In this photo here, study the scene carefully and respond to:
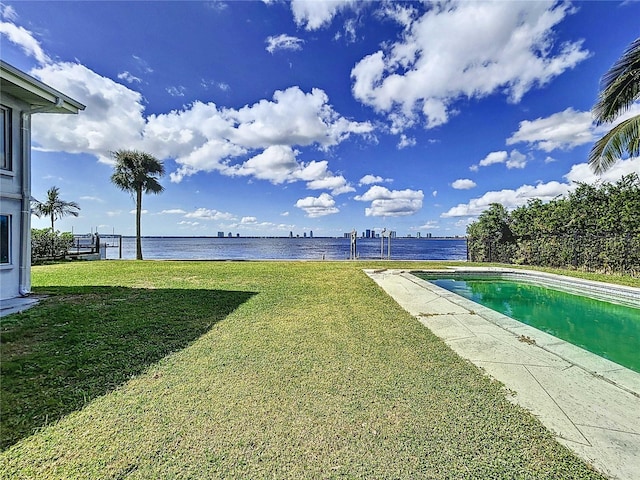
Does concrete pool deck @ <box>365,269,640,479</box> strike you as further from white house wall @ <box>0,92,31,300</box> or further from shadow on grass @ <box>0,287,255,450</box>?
white house wall @ <box>0,92,31,300</box>

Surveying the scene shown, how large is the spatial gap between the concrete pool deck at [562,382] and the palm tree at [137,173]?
17.7 metres

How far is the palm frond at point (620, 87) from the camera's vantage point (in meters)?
7.10

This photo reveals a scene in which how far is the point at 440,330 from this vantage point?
15.8ft

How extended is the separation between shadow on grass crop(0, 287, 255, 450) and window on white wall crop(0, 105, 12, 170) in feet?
8.82

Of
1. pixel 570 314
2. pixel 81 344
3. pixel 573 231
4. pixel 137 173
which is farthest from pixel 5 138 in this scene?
pixel 573 231

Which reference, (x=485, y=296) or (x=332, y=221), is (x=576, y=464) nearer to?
(x=485, y=296)

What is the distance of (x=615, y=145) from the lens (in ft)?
26.2

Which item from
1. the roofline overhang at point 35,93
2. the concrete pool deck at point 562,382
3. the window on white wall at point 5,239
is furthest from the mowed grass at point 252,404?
the roofline overhang at point 35,93

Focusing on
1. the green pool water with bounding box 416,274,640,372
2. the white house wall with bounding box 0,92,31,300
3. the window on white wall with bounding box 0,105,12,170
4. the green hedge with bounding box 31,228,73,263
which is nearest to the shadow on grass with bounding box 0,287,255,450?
the white house wall with bounding box 0,92,31,300

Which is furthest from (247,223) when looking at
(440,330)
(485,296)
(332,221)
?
(440,330)

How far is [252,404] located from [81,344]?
8.89 feet

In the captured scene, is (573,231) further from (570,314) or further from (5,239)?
(5,239)

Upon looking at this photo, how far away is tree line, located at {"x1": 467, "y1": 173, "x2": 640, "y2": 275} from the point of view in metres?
11.1

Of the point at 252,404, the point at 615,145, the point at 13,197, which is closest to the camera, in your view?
the point at 252,404
